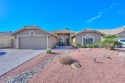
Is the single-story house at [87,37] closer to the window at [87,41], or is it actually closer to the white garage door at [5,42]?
the window at [87,41]

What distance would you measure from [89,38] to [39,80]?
2069cm

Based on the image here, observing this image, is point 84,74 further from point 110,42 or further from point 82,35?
point 82,35

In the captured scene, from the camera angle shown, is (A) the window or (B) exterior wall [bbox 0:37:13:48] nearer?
(A) the window

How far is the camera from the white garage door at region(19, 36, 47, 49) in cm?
2311

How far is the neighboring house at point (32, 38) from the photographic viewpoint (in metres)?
22.9

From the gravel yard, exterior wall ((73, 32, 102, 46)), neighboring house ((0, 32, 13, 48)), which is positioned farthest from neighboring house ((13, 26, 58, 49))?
the gravel yard

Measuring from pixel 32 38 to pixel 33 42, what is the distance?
78 centimetres

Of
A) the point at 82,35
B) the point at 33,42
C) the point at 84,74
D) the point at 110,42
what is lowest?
the point at 84,74

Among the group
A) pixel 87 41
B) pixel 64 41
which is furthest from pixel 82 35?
pixel 64 41

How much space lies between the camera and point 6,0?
1688 centimetres

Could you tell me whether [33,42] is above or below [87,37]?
below

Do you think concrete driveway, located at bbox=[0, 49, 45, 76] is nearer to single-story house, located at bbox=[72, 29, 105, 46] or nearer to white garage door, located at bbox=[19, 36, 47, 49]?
white garage door, located at bbox=[19, 36, 47, 49]

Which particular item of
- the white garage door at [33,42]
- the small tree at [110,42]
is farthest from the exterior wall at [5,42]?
the small tree at [110,42]

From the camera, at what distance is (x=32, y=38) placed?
76.3 ft
